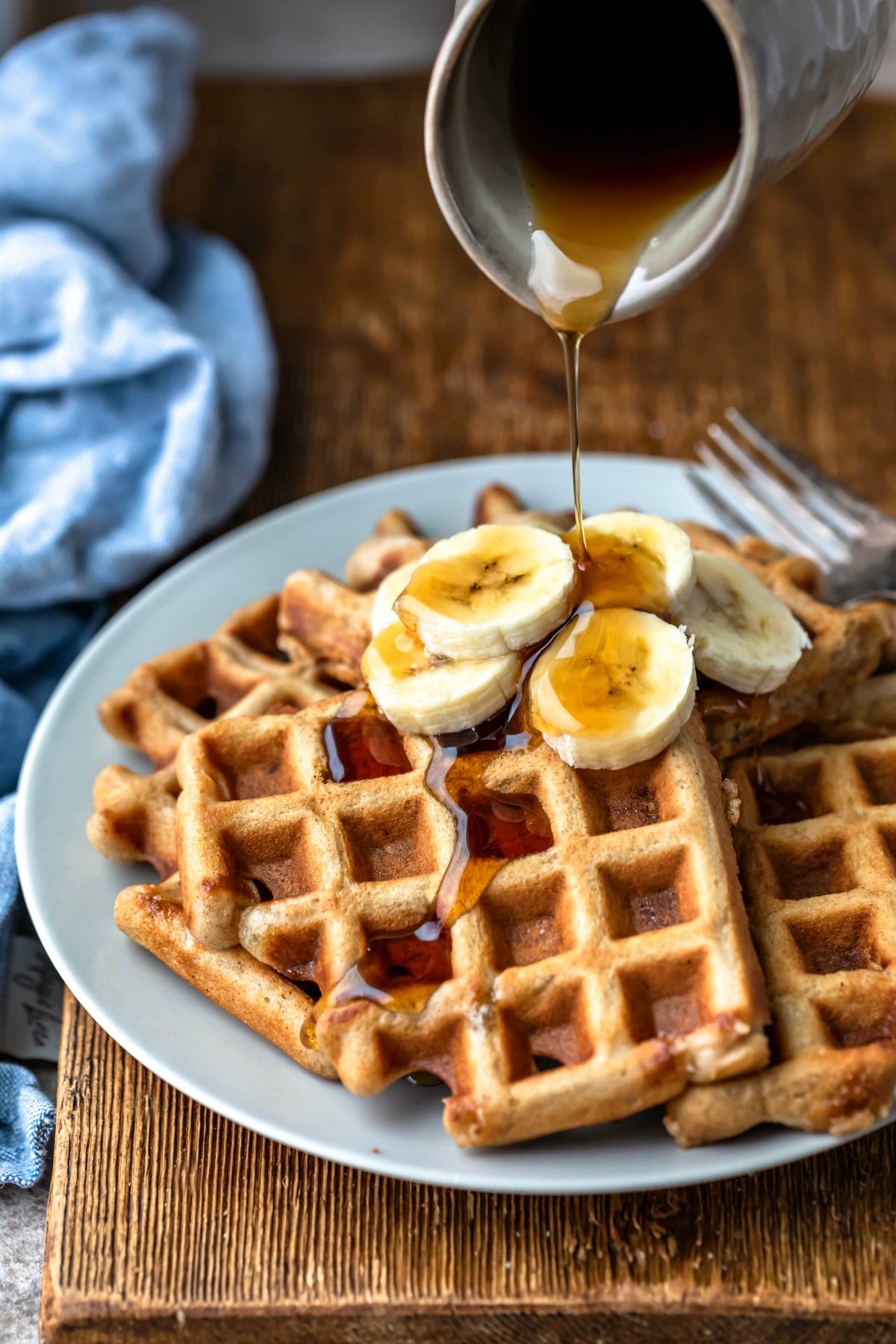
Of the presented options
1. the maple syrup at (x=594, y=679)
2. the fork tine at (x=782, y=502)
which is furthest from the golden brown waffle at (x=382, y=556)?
the fork tine at (x=782, y=502)

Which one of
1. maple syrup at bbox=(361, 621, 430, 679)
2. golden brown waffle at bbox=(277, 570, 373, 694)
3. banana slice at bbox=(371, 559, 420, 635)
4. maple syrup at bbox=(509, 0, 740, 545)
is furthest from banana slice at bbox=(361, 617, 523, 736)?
maple syrup at bbox=(509, 0, 740, 545)

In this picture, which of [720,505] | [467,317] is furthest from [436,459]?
[720,505]

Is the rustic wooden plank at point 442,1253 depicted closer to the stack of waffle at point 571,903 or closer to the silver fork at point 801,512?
the stack of waffle at point 571,903

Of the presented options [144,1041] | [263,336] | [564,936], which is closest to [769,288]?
[263,336]

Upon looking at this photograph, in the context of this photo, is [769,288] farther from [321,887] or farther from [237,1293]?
[237,1293]

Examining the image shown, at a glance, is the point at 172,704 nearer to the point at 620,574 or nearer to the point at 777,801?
the point at 620,574

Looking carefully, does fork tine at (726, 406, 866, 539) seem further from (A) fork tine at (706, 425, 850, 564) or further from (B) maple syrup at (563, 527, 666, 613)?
(B) maple syrup at (563, 527, 666, 613)
